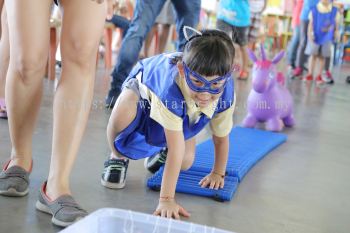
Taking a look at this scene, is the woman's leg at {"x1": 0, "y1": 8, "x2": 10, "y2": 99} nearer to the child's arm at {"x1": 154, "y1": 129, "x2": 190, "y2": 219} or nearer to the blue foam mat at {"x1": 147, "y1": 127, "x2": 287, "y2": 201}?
the blue foam mat at {"x1": 147, "y1": 127, "x2": 287, "y2": 201}

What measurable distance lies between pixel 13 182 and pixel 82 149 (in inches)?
22.6

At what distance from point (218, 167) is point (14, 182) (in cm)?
61

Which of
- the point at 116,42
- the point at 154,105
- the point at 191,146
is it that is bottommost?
the point at 116,42

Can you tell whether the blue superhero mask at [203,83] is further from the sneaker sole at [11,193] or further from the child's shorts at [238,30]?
the child's shorts at [238,30]

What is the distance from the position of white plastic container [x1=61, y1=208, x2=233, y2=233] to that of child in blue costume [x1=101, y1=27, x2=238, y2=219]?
0.81ft

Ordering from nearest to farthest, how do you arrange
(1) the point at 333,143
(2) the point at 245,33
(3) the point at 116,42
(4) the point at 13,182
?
(4) the point at 13,182 → (1) the point at 333,143 → (2) the point at 245,33 → (3) the point at 116,42

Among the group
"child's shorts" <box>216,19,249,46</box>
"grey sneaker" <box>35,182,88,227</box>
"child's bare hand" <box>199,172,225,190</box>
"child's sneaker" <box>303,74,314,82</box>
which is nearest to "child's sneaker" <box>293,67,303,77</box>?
"child's sneaker" <box>303,74,314,82</box>

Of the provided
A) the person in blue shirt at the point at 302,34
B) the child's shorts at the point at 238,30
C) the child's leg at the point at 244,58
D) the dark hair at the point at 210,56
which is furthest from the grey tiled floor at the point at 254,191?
the person in blue shirt at the point at 302,34

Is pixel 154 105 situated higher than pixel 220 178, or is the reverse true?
pixel 154 105

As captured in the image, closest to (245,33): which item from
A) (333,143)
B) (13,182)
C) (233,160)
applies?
(333,143)

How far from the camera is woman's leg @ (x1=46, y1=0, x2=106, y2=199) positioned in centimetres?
126

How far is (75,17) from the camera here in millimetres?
1256

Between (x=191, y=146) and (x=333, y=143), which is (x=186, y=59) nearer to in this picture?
(x=191, y=146)

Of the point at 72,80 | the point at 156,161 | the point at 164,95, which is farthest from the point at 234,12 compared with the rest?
the point at 72,80
